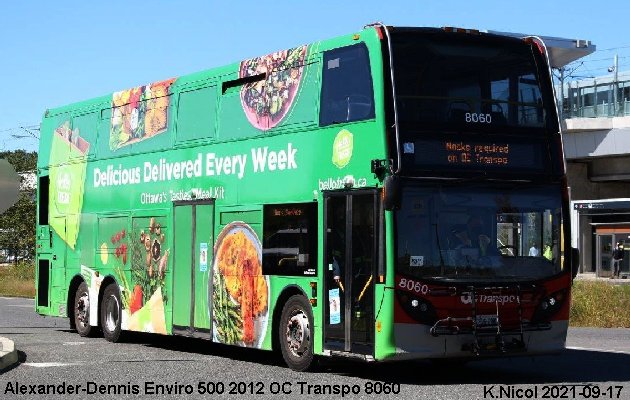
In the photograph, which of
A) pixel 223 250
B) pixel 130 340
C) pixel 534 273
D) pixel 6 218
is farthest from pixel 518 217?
pixel 6 218

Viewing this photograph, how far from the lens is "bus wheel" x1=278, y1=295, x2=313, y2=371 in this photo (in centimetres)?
1500

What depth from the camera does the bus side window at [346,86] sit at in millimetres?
14070

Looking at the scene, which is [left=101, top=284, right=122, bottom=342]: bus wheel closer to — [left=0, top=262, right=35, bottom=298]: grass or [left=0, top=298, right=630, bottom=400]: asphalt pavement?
[left=0, top=298, right=630, bottom=400]: asphalt pavement

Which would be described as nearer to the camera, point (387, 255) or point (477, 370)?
point (387, 255)

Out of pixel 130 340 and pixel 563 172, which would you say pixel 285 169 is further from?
pixel 130 340

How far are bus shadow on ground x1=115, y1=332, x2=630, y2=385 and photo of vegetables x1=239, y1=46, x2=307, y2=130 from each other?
3266 millimetres

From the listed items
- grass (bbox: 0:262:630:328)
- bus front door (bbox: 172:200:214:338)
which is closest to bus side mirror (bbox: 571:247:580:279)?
bus front door (bbox: 172:200:214:338)

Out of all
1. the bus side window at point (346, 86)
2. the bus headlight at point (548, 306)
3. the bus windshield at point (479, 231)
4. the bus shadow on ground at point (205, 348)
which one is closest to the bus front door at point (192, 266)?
the bus shadow on ground at point (205, 348)

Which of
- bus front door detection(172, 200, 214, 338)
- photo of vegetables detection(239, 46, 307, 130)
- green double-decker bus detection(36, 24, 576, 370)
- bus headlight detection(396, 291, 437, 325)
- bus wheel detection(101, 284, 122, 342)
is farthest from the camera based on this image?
bus wheel detection(101, 284, 122, 342)

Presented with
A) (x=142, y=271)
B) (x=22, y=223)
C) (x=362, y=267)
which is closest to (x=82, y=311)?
(x=142, y=271)

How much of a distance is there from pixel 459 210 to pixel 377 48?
6.67ft

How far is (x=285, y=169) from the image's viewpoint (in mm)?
15805

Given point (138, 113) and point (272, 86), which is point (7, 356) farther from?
point (138, 113)

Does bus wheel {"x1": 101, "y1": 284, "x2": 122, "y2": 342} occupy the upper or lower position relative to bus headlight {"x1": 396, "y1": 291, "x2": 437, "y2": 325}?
lower
